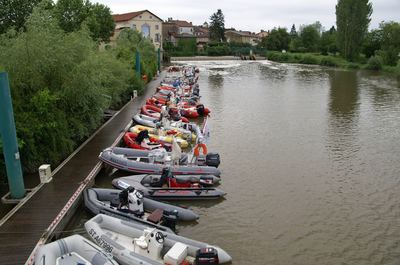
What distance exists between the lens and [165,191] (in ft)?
41.3

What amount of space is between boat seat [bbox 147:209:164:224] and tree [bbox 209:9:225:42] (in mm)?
100535

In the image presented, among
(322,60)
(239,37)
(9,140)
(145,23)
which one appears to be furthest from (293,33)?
(9,140)

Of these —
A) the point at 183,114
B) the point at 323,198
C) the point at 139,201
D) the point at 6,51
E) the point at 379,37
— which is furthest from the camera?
the point at 379,37

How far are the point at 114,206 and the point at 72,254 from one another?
2989mm

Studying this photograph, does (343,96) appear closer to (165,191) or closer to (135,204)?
(165,191)

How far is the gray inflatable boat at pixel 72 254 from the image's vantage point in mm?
7922

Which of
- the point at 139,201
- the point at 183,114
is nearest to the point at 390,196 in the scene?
the point at 139,201

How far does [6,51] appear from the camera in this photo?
1412cm

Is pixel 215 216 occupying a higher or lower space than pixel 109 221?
lower

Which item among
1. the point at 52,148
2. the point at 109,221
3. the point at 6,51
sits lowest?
the point at 109,221

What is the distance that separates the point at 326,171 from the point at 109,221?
9733mm

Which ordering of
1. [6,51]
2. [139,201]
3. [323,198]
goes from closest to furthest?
[139,201]
[323,198]
[6,51]

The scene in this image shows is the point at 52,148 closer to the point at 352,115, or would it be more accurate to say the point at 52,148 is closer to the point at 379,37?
the point at 352,115

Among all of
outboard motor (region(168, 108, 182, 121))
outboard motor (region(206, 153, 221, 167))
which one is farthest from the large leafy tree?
outboard motor (region(206, 153, 221, 167))
